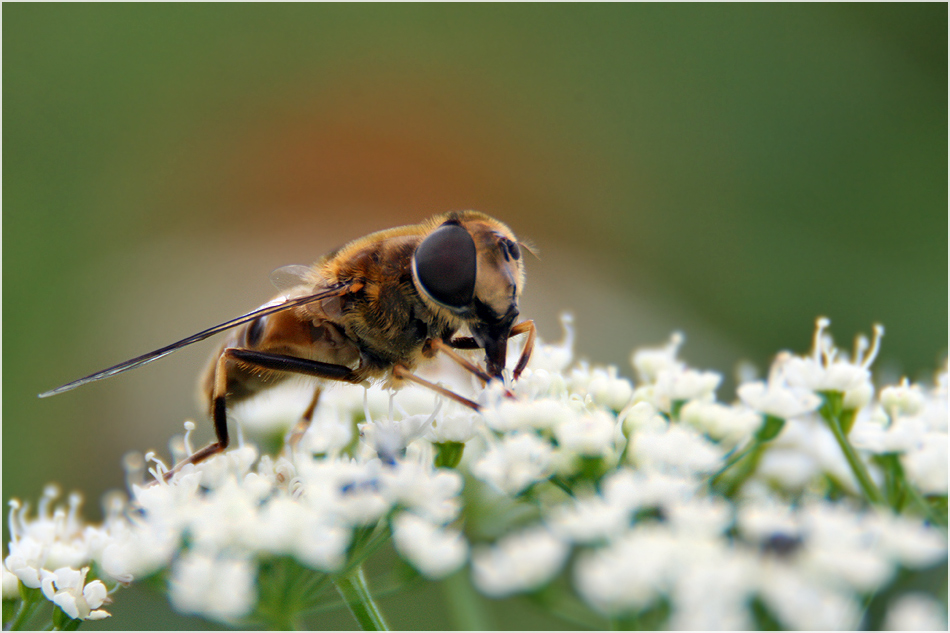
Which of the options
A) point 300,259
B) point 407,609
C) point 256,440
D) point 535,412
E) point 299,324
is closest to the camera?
point 535,412

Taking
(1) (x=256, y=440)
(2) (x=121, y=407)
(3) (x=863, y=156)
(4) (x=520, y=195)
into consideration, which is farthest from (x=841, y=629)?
(4) (x=520, y=195)

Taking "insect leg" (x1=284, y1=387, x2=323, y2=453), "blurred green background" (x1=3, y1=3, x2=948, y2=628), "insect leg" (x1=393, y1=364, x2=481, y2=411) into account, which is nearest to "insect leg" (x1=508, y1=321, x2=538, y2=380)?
"insect leg" (x1=393, y1=364, x2=481, y2=411)

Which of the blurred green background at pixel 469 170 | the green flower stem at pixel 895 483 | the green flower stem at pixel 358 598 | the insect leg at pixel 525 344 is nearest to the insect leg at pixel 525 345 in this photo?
the insect leg at pixel 525 344

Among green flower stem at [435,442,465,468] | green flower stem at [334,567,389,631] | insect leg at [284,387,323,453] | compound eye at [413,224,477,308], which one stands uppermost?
compound eye at [413,224,477,308]

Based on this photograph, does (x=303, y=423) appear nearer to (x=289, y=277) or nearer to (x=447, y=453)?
(x=289, y=277)

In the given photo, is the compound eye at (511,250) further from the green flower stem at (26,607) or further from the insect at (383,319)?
the green flower stem at (26,607)

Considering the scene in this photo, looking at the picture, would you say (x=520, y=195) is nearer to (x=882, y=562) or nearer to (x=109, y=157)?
(x=109, y=157)

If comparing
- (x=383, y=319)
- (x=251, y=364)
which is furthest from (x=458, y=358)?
(x=251, y=364)

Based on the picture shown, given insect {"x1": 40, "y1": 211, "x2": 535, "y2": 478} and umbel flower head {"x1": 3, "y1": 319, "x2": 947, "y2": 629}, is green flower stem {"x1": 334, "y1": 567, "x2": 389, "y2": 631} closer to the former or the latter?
umbel flower head {"x1": 3, "y1": 319, "x2": 947, "y2": 629}
